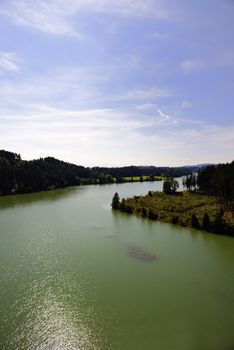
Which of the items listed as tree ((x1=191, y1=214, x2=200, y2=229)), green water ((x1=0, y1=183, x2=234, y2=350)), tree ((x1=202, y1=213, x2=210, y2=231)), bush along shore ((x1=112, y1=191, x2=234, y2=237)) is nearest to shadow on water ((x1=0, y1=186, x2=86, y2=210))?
bush along shore ((x1=112, y1=191, x2=234, y2=237))

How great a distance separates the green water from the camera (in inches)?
781

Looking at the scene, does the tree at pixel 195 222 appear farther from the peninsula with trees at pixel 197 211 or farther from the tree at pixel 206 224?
the tree at pixel 206 224

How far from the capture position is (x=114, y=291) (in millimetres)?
26500

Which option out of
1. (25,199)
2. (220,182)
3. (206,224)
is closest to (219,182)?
(220,182)

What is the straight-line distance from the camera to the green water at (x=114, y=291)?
19.8 metres

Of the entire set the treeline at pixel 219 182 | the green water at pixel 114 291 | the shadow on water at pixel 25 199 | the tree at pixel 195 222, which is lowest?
the green water at pixel 114 291

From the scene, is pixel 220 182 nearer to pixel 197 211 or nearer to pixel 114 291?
pixel 197 211

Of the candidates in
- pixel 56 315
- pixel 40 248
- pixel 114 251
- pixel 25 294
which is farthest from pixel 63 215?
pixel 56 315

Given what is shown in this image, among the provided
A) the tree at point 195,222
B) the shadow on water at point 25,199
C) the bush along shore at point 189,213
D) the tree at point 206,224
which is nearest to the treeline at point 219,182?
the bush along shore at point 189,213

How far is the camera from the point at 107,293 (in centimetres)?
2616

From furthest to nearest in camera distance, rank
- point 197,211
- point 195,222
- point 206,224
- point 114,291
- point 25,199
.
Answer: point 25,199 < point 197,211 < point 195,222 < point 206,224 < point 114,291

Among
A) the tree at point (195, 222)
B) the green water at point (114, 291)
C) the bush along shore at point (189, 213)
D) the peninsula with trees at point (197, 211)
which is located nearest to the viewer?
the green water at point (114, 291)

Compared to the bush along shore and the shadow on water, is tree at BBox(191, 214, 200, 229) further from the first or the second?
the shadow on water

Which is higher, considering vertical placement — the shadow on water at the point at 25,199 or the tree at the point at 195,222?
the shadow on water at the point at 25,199
